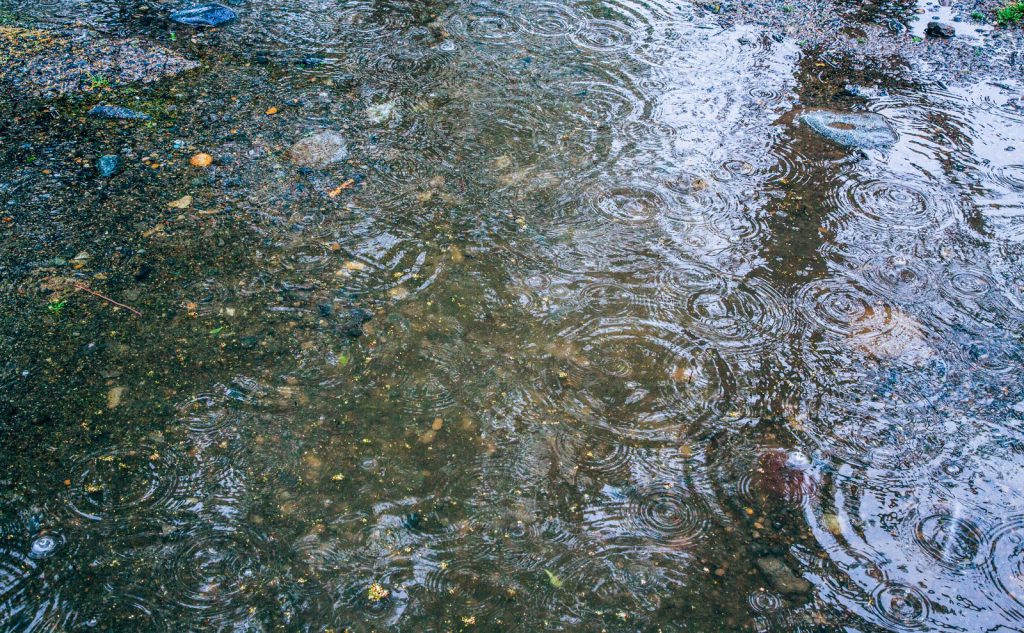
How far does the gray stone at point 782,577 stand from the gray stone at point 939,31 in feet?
14.4

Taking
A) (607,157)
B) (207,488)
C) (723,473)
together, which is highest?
(607,157)

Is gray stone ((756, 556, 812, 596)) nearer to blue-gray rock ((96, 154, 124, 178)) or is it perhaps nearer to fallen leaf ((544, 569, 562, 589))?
fallen leaf ((544, 569, 562, 589))

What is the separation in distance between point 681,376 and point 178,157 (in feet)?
9.75

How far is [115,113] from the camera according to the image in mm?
4297

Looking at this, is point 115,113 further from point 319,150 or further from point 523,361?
point 523,361

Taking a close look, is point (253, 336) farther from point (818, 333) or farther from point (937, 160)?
point (937, 160)

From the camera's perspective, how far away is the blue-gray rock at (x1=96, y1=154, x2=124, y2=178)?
12.8 ft

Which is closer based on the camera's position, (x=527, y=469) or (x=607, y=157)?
(x=527, y=469)

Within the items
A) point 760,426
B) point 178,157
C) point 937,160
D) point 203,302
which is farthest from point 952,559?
point 178,157

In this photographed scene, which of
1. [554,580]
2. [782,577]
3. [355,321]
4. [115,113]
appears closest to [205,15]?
[115,113]

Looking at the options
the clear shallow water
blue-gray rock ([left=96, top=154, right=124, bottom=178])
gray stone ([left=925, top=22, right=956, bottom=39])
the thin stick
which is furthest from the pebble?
gray stone ([left=925, top=22, right=956, bottom=39])

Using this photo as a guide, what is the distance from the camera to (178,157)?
13.2ft

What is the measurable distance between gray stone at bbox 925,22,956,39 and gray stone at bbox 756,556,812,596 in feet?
14.4

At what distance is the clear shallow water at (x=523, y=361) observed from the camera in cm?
243
